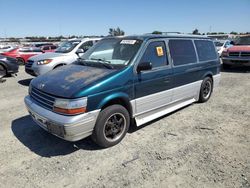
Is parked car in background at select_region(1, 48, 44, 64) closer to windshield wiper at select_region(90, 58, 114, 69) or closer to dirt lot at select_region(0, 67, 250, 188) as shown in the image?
dirt lot at select_region(0, 67, 250, 188)

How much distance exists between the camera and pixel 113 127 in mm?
4000

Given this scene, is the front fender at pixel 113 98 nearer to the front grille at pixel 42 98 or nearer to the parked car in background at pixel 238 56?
the front grille at pixel 42 98

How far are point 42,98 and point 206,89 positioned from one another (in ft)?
15.0

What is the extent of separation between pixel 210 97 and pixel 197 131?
2784 mm

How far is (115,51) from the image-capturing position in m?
4.67

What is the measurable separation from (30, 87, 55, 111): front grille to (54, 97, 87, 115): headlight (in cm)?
23

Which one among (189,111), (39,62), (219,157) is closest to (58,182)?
(219,157)

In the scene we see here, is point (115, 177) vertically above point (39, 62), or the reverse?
point (39, 62)

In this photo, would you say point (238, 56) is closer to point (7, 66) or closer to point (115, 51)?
point (115, 51)

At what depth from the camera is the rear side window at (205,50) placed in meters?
5.93

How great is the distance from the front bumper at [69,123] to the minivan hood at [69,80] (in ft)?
1.09

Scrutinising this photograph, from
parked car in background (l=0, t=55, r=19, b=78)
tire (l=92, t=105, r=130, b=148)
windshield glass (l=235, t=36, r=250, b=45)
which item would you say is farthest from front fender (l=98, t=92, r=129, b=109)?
windshield glass (l=235, t=36, r=250, b=45)

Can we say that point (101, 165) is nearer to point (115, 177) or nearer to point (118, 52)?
point (115, 177)

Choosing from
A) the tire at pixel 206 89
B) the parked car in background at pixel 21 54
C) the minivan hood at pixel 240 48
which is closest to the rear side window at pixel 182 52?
the tire at pixel 206 89
